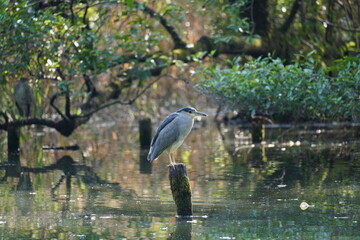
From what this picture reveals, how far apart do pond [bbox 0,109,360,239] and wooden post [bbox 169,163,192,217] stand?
0.14 metres

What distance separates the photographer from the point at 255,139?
16.2 metres

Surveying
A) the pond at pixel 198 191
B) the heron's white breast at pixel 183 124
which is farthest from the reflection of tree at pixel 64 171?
the heron's white breast at pixel 183 124

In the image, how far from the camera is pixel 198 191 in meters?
10.2

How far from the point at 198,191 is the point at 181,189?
197 cm

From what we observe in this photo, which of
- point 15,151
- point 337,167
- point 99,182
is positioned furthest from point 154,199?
point 15,151

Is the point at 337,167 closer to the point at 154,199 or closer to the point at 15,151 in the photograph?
the point at 154,199

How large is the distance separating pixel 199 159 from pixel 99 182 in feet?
10.4

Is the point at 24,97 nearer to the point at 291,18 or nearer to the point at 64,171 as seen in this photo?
the point at 64,171

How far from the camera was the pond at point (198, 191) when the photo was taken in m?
7.71

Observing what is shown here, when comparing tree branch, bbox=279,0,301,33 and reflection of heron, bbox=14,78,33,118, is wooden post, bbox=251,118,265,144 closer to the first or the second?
tree branch, bbox=279,0,301,33

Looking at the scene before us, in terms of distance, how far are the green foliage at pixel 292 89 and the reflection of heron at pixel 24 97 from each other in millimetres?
3906

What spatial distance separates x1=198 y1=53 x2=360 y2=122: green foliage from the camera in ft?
38.9

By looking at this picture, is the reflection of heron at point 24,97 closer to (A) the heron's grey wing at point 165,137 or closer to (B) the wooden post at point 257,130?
(B) the wooden post at point 257,130

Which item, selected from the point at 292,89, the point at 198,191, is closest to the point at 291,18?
the point at 292,89
